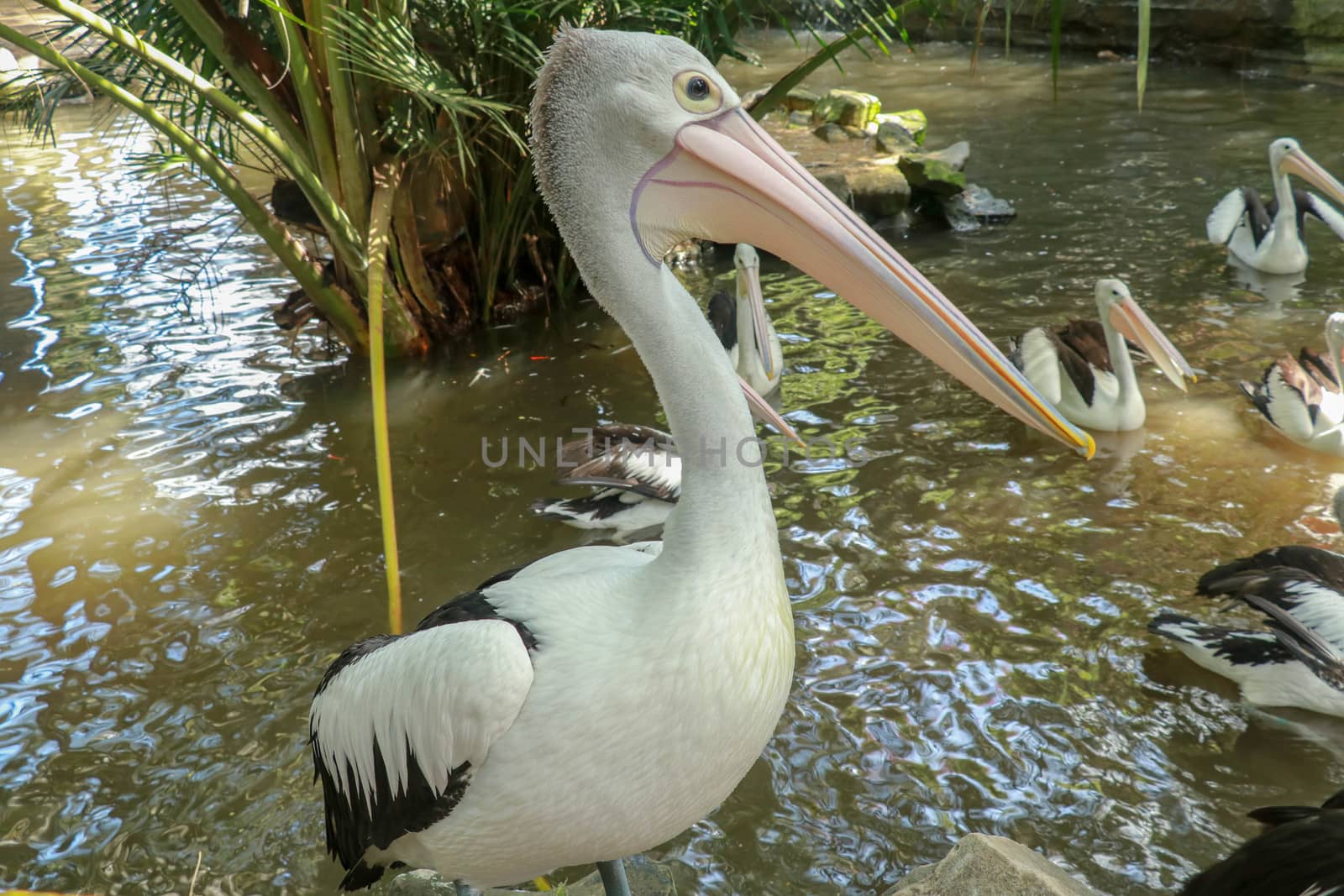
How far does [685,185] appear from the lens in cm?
165

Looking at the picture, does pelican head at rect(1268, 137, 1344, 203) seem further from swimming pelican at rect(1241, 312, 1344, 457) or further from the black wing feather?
the black wing feather

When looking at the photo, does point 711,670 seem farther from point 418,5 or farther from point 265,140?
point 418,5

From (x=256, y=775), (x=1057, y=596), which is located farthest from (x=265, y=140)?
(x=1057, y=596)

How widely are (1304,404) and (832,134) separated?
18.1 feet

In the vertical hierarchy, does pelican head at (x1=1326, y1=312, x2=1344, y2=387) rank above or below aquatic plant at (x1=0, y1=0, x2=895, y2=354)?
below

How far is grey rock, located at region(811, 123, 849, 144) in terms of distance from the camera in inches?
348

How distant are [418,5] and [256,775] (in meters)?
3.24

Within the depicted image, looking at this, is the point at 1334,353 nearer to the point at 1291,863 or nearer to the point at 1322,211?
the point at 1322,211

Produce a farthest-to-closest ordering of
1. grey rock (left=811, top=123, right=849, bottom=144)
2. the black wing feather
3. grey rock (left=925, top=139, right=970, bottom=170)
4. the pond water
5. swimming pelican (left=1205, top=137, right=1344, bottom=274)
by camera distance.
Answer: grey rock (left=811, top=123, right=849, bottom=144) < grey rock (left=925, top=139, right=970, bottom=170) < swimming pelican (left=1205, top=137, right=1344, bottom=274) < the black wing feather < the pond water

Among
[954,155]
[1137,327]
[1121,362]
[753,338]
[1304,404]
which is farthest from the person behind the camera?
[954,155]

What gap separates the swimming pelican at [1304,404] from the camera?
13.5 feet

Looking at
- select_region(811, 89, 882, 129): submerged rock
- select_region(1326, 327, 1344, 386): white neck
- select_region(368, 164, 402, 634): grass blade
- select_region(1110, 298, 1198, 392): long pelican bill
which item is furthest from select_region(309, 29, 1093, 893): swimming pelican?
select_region(811, 89, 882, 129): submerged rock

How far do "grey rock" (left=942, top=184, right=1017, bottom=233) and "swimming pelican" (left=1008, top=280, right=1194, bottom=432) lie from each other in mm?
2536

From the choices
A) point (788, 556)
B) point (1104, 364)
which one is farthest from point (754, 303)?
point (1104, 364)
